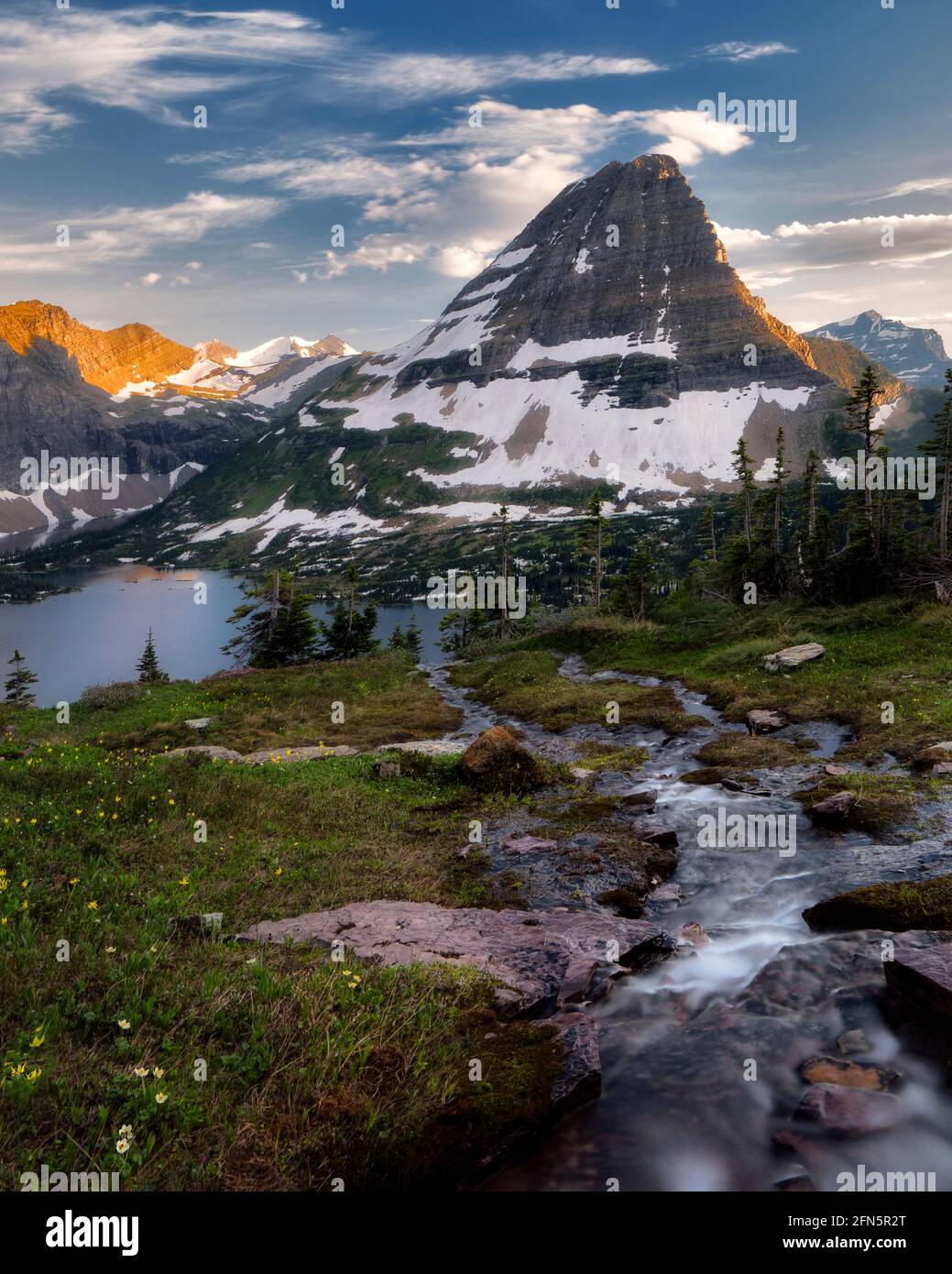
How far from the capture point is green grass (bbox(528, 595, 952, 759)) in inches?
870

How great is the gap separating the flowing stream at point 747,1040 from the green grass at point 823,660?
8635 millimetres

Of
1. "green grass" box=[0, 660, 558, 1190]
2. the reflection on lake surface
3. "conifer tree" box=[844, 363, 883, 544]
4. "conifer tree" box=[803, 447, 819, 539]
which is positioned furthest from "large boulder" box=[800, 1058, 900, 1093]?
the reflection on lake surface

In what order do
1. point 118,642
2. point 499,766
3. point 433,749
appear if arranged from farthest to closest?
point 118,642 → point 433,749 → point 499,766

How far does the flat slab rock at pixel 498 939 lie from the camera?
8.52 metres

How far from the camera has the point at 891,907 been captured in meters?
10.1

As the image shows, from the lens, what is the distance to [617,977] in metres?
9.09

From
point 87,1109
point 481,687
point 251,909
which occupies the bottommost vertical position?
point 481,687

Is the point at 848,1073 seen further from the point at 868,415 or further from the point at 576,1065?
the point at 868,415

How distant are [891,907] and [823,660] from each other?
929 inches

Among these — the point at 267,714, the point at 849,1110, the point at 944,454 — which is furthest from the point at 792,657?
the point at 849,1110

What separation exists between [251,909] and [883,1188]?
311 inches

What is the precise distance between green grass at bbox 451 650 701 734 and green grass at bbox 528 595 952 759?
2.53m
